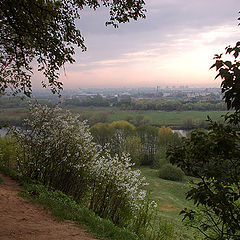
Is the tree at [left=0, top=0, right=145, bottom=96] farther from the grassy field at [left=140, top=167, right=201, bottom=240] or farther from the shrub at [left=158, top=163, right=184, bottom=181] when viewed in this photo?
the shrub at [left=158, top=163, right=184, bottom=181]

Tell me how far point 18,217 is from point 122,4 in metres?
6.50

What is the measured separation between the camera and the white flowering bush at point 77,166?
8211mm

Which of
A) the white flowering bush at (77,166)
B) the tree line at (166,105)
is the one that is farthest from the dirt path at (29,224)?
the tree line at (166,105)

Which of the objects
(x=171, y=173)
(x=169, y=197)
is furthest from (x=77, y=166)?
(x=171, y=173)

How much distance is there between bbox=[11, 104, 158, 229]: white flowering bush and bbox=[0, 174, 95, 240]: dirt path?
2364 mm

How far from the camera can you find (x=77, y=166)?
8547mm

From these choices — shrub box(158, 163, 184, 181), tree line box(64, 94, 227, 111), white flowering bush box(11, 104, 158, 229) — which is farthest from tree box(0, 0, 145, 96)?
tree line box(64, 94, 227, 111)

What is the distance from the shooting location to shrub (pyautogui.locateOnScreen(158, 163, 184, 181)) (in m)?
36.5

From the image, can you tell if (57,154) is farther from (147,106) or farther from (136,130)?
(147,106)

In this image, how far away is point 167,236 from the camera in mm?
7859

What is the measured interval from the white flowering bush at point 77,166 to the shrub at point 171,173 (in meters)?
28.9

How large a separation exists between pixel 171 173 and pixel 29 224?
34.0 meters

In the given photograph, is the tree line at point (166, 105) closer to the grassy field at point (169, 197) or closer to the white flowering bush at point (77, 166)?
the grassy field at point (169, 197)

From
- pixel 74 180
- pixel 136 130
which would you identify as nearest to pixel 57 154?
pixel 74 180
